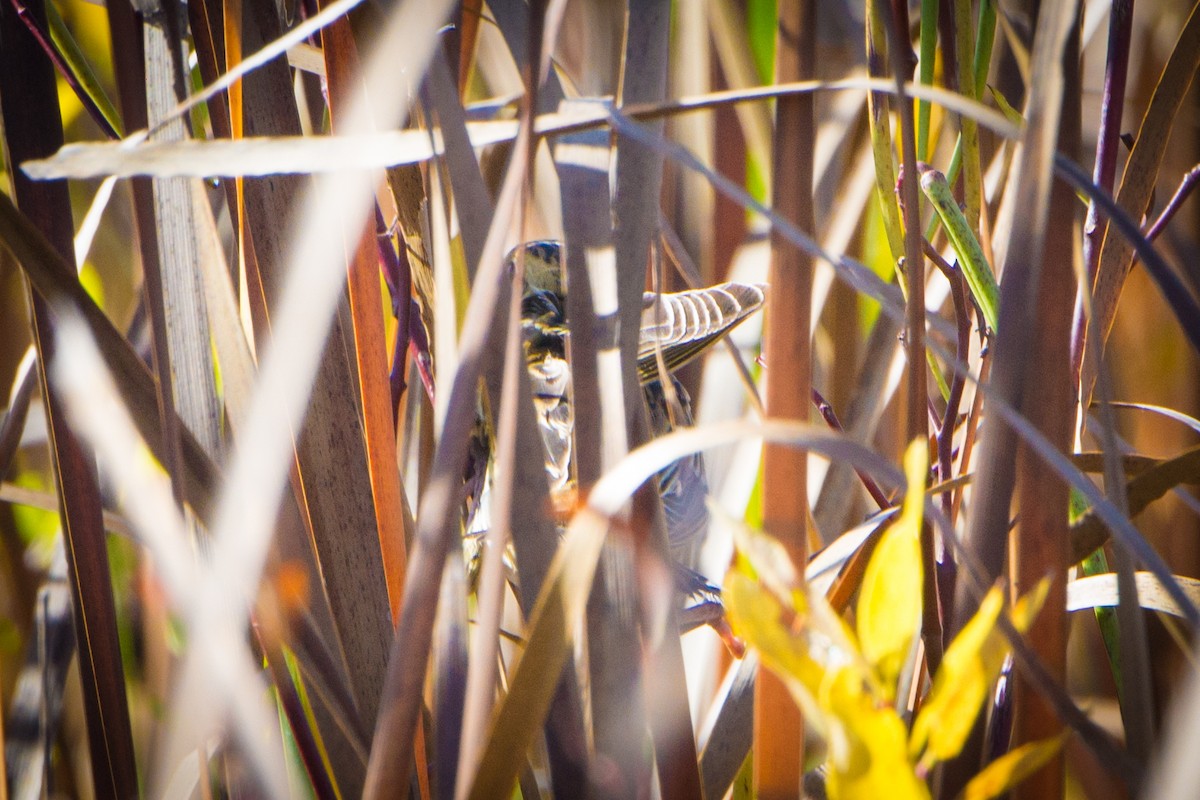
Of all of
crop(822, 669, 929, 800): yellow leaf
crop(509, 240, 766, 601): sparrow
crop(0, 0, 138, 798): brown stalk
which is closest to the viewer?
crop(822, 669, 929, 800): yellow leaf

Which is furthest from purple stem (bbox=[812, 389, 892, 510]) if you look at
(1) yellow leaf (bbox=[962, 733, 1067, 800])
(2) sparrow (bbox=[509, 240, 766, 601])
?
(1) yellow leaf (bbox=[962, 733, 1067, 800])

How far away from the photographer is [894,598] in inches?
4.1

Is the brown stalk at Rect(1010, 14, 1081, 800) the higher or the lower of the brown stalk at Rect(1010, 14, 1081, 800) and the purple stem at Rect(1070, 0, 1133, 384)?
the lower

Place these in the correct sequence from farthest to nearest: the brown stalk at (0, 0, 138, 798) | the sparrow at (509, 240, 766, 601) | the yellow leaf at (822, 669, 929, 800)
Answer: the sparrow at (509, 240, 766, 601) < the brown stalk at (0, 0, 138, 798) < the yellow leaf at (822, 669, 929, 800)

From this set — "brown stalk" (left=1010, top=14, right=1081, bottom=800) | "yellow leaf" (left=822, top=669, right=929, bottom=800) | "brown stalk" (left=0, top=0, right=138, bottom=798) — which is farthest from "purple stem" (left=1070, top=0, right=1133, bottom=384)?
"brown stalk" (left=0, top=0, right=138, bottom=798)

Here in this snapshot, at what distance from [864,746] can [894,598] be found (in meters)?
0.02

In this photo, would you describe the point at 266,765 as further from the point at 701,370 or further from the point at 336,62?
the point at 701,370

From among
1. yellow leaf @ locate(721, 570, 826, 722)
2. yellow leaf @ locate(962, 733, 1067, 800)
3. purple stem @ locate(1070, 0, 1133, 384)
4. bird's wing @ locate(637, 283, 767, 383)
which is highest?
purple stem @ locate(1070, 0, 1133, 384)

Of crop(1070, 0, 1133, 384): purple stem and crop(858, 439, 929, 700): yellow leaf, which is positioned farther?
crop(1070, 0, 1133, 384): purple stem

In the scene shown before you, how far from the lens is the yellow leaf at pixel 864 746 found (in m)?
0.09

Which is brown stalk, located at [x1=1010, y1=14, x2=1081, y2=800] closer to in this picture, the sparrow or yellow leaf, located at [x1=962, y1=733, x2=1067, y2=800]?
yellow leaf, located at [x1=962, y1=733, x2=1067, y2=800]

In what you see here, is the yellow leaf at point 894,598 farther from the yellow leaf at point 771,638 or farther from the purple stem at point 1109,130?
the purple stem at point 1109,130

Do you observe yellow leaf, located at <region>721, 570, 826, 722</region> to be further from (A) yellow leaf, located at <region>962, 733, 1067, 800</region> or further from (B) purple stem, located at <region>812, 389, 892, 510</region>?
(B) purple stem, located at <region>812, 389, 892, 510</region>

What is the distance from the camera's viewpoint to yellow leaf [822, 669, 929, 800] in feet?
0.30
